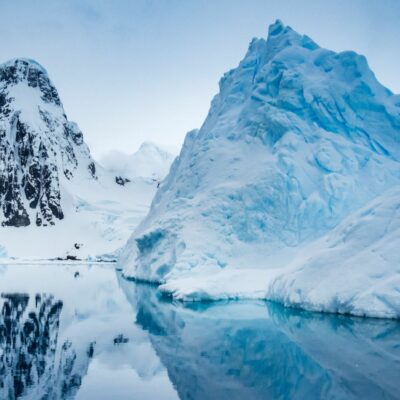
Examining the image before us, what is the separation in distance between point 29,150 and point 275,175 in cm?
8558

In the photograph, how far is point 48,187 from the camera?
95188 mm

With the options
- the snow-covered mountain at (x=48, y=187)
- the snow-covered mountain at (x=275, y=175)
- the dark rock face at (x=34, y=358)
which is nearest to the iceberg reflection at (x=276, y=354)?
the dark rock face at (x=34, y=358)

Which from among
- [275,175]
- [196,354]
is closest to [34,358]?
[196,354]

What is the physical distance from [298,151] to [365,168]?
11.8 ft

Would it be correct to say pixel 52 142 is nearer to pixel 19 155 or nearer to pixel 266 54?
pixel 19 155

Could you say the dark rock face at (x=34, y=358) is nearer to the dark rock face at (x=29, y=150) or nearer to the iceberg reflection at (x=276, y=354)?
the iceberg reflection at (x=276, y=354)

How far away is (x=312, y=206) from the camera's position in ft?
69.1

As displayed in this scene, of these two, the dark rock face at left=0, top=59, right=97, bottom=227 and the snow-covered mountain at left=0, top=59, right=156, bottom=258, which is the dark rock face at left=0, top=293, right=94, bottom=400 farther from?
the dark rock face at left=0, top=59, right=97, bottom=227

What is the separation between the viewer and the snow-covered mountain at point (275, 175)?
19719mm

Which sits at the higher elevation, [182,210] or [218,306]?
[182,210]

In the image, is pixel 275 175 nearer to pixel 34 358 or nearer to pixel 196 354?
pixel 196 354

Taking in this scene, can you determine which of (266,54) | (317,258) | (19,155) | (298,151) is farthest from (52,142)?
(317,258)

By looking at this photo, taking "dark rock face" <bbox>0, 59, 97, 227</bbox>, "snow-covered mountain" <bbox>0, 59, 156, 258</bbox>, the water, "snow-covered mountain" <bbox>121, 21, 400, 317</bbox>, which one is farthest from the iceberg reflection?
"dark rock face" <bbox>0, 59, 97, 227</bbox>

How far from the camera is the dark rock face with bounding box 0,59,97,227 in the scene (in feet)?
302
